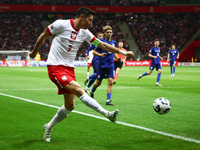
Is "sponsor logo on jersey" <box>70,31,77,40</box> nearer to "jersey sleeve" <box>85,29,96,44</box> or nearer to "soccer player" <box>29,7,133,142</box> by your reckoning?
"soccer player" <box>29,7,133,142</box>

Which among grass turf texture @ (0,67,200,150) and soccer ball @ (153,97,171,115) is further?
soccer ball @ (153,97,171,115)

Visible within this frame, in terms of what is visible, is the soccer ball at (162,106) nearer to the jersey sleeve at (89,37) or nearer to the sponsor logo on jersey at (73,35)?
the jersey sleeve at (89,37)

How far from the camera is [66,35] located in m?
5.48

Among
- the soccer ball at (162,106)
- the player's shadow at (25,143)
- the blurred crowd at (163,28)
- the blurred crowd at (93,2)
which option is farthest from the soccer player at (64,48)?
the blurred crowd at (93,2)

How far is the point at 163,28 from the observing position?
59.3 metres

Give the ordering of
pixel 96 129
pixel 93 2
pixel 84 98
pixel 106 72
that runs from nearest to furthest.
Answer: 1. pixel 84 98
2. pixel 96 129
3. pixel 106 72
4. pixel 93 2

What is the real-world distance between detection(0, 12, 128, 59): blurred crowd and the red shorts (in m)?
44.4

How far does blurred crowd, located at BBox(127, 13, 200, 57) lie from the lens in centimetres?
5653

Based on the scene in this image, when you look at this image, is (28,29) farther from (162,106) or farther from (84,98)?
(84,98)

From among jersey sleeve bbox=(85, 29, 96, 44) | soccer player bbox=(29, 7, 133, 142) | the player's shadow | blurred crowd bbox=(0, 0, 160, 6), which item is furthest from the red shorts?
blurred crowd bbox=(0, 0, 160, 6)

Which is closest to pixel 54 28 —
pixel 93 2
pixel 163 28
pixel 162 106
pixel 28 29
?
pixel 162 106

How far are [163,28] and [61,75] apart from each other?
56.0 meters

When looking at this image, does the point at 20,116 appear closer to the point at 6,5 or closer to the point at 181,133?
the point at 181,133

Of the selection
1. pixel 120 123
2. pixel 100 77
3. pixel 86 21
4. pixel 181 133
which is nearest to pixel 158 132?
pixel 181 133
